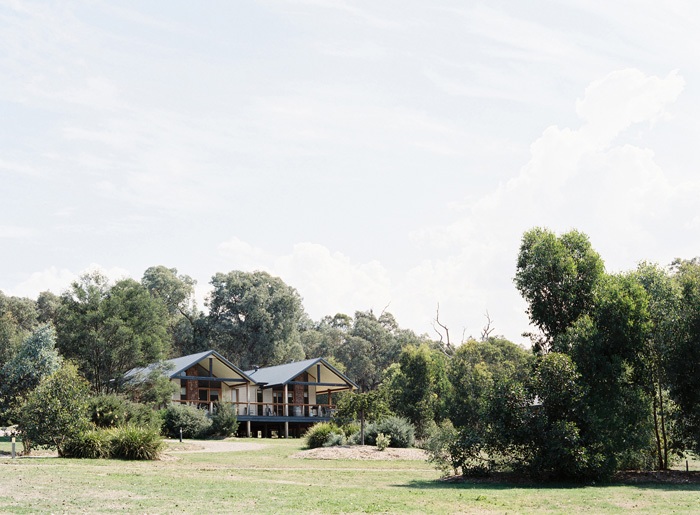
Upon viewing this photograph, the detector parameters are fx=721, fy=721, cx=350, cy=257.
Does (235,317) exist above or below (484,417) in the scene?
above

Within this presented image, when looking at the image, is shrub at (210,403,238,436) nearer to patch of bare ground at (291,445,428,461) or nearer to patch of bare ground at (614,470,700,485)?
patch of bare ground at (291,445,428,461)

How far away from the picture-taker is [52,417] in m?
26.5

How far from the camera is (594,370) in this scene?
813 inches

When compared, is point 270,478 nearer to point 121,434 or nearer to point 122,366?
point 121,434

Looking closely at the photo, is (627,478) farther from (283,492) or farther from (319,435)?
(319,435)

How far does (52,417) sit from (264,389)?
32280 millimetres

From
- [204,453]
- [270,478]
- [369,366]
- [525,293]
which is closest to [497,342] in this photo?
[369,366]

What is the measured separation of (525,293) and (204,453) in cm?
1629

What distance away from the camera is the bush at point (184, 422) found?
43188mm

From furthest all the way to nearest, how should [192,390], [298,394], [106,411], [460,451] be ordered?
[298,394], [192,390], [106,411], [460,451]

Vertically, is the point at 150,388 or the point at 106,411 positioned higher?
the point at 150,388

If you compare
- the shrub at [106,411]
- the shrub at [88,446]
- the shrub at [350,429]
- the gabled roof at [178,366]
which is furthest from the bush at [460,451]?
the gabled roof at [178,366]

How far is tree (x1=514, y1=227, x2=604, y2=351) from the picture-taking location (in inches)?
866

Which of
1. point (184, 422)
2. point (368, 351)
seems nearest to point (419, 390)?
point (184, 422)
